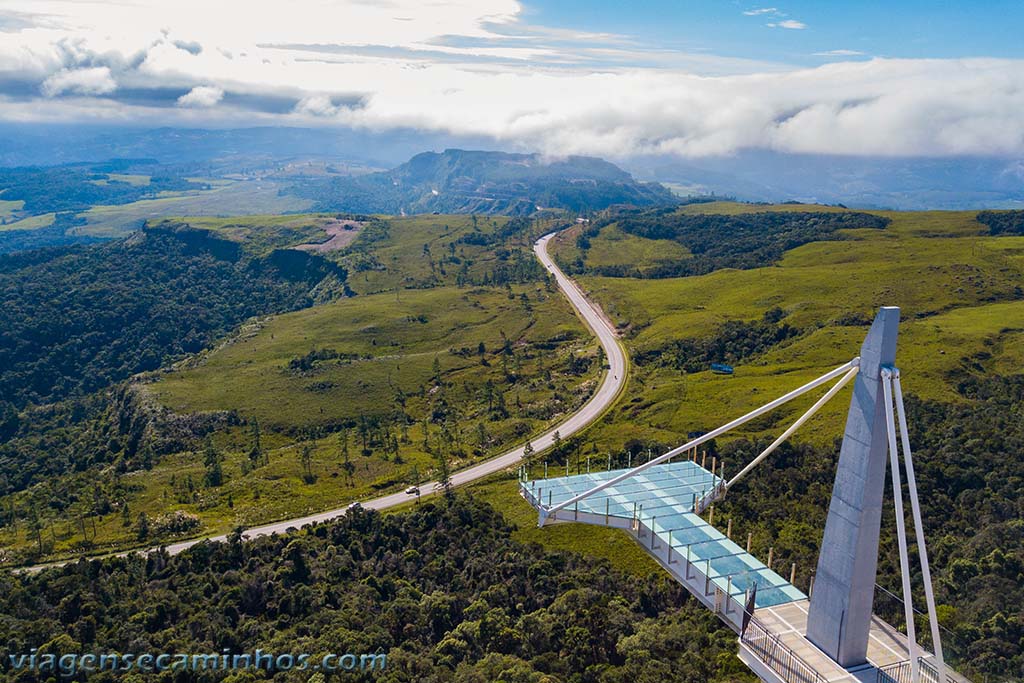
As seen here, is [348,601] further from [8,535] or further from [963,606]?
[8,535]

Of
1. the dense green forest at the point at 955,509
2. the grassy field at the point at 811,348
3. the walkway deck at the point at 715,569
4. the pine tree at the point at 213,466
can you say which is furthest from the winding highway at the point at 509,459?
the walkway deck at the point at 715,569

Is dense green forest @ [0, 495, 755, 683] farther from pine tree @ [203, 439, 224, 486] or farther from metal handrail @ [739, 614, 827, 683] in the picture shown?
pine tree @ [203, 439, 224, 486]

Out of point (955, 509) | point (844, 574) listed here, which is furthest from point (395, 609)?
point (955, 509)

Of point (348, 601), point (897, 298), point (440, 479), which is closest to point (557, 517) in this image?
point (348, 601)

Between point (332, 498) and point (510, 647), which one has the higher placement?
point (510, 647)

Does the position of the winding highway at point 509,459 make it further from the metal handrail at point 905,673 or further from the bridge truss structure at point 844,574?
the metal handrail at point 905,673

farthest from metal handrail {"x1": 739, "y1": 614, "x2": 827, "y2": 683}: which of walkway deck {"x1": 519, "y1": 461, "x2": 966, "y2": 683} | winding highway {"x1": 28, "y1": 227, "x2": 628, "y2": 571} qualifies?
winding highway {"x1": 28, "y1": 227, "x2": 628, "y2": 571}
